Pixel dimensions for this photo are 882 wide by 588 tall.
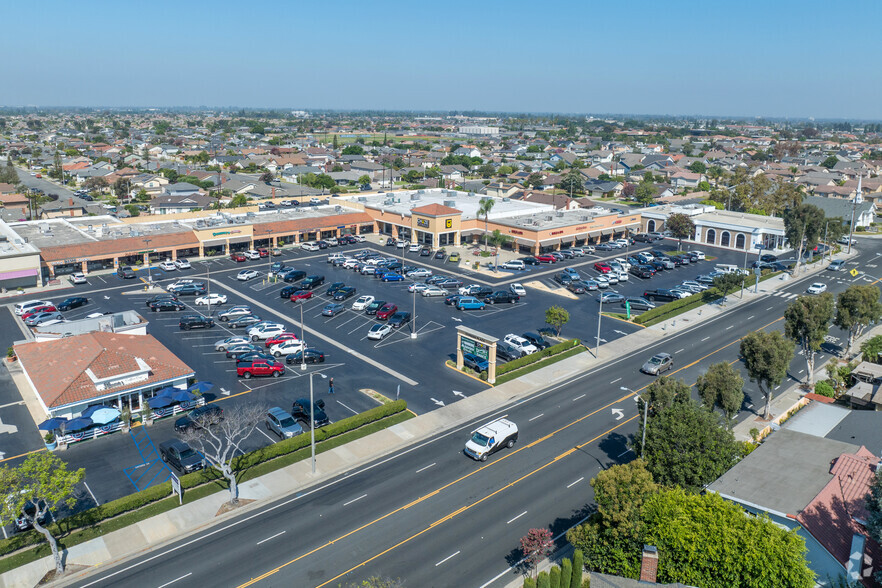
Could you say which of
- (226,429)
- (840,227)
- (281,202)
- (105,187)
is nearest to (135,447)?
(226,429)

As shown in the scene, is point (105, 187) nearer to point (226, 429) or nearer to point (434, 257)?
point (434, 257)

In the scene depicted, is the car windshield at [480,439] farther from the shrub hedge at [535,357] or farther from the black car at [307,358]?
the black car at [307,358]

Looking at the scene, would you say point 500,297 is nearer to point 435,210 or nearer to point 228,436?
point 435,210

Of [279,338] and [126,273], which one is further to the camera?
[126,273]

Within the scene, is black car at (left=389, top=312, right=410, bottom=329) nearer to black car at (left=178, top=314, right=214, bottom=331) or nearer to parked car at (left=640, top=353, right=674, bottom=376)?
black car at (left=178, top=314, right=214, bottom=331)

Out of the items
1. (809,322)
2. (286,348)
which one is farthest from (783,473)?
(286,348)

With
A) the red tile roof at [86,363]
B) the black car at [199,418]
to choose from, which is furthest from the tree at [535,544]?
the red tile roof at [86,363]
